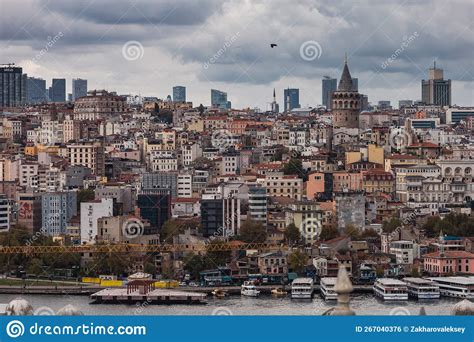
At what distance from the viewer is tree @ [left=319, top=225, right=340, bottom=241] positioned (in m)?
15.2

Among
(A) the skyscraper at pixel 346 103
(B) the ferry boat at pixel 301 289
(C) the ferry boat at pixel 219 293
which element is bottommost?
(C) the ferry boat at pixel 219 293

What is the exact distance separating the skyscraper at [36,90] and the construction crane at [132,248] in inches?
802

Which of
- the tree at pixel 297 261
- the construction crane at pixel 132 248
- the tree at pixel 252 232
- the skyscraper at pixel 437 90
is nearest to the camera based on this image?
the tree at pixel 297 261

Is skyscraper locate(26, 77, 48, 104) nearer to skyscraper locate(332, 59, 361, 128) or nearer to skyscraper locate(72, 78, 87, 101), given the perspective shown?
skyscraper locate(72, 78, 87, 101)

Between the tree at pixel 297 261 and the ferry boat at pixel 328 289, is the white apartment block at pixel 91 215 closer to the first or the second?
the tree at pixel 297 261

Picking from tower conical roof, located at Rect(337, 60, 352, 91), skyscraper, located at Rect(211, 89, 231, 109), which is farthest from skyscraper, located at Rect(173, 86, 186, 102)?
tower conical roof, located at Rect(337, 60, 352, 91)

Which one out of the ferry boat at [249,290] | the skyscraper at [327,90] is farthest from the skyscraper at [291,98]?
the ferry boat at [249,290]

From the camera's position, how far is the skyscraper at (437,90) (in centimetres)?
3494

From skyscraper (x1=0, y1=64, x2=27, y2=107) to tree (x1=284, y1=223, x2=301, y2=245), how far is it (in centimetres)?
1771

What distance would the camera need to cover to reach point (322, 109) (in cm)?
3400

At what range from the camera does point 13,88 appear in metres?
33.7
